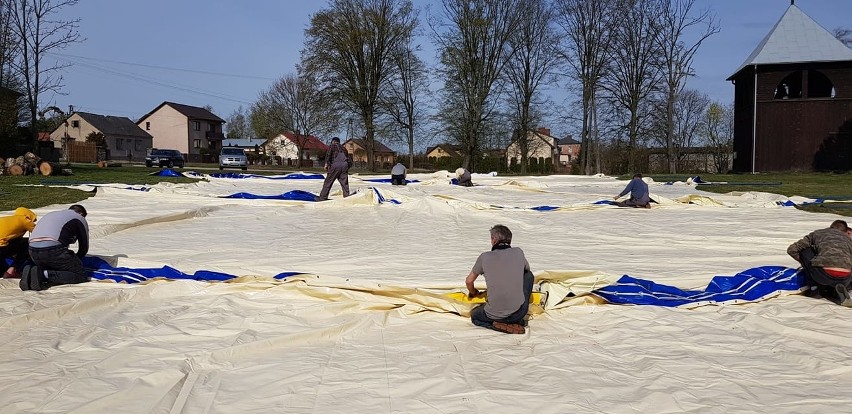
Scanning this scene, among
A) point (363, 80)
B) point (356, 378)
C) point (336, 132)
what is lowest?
point (356, 378)

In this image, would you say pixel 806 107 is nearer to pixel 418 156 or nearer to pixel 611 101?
pixel 611 101

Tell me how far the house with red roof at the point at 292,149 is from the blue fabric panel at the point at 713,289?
2546 inches

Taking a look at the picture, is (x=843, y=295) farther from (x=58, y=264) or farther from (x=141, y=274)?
(x=58, y=264)

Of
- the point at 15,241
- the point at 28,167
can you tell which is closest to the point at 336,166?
the point at 15,241

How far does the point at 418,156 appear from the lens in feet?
199

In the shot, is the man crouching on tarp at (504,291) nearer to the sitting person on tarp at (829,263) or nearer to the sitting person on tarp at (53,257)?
the sitting person on tarp at (829,263)

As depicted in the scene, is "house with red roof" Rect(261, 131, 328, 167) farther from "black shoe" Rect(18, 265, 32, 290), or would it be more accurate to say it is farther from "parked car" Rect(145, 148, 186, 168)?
"black shoe" Rect(18, 265, 32, 290)

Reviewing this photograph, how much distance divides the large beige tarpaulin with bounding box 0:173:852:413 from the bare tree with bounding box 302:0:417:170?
3282cm

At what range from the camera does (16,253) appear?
19.7ft

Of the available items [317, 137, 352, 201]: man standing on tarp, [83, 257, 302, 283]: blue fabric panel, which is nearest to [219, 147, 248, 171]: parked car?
[317, 137, 352, 201]: man standing on tarp

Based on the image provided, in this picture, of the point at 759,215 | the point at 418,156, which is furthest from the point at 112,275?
the point at 418,156

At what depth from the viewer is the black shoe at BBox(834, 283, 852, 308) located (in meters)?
5.05

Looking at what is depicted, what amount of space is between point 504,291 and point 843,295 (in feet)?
9.48

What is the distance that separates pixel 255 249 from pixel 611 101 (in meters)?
34.5
